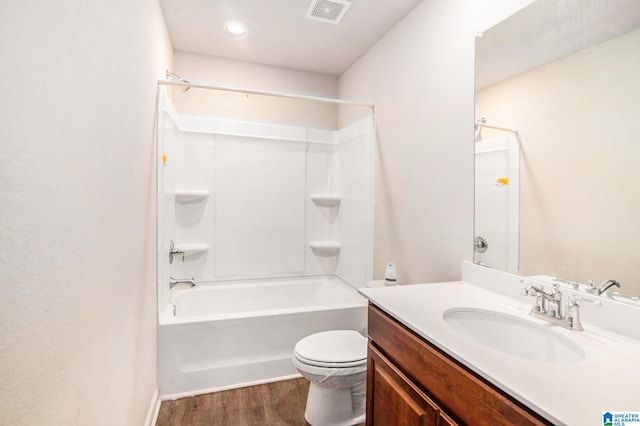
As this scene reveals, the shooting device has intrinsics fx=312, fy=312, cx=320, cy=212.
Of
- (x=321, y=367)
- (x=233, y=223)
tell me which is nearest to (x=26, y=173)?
(x=321, y=367)

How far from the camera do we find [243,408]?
1.96 m

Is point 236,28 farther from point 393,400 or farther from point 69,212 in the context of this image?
point 393,400

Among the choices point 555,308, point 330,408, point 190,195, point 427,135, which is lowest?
point 330,408

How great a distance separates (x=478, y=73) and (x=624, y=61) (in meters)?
0.63

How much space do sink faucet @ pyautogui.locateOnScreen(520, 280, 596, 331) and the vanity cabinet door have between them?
0.53 metres

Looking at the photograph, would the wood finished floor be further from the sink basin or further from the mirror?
the mirror

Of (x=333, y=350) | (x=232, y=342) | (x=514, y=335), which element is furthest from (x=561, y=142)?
(x=232, y=342)

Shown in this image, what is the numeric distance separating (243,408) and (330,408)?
0.58 m

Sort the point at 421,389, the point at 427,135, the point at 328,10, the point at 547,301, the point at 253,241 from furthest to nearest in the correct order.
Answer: the point at 253,241, the point at 328,10, the point at 427,135, the point at 547,301, the point at 421,389

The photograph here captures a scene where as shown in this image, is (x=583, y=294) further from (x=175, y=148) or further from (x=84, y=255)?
(x=175, y=148)

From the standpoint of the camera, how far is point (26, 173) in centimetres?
66

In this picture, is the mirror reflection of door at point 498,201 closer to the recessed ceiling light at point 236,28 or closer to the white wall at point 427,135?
the white wall at point 427,135

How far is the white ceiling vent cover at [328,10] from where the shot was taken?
202cm

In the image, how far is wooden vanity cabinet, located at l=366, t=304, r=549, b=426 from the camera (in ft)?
2.50
